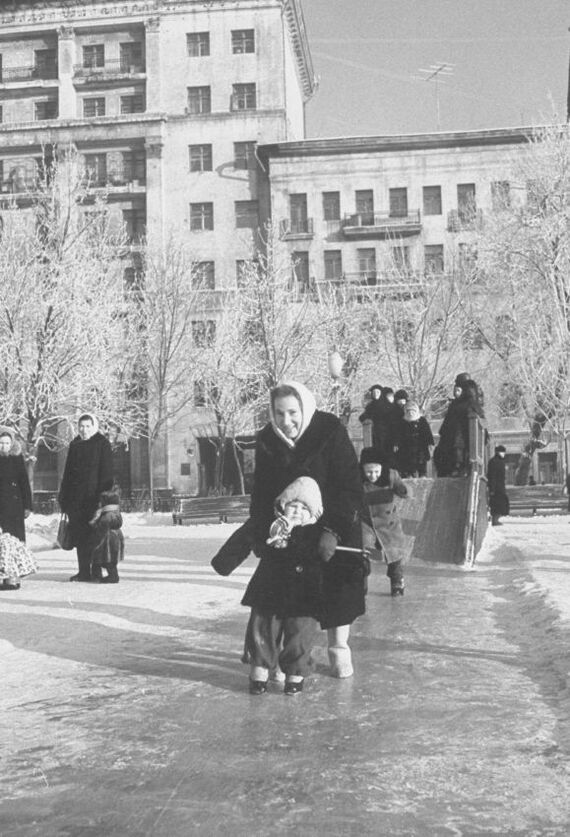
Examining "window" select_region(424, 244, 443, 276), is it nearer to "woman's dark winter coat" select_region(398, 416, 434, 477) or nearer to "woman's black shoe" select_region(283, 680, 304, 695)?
"woman's dark winter coat" select_region(398, 416, 434, 477)

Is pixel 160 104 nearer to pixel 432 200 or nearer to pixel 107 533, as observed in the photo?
pixel 432 200

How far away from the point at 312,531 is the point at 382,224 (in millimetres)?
47133

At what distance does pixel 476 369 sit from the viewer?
4716cm

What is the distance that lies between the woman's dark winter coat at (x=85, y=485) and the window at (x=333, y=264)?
133 feet

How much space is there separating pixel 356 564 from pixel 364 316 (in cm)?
4103

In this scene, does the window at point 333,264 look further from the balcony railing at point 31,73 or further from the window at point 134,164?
the balcony railing at point 31,73

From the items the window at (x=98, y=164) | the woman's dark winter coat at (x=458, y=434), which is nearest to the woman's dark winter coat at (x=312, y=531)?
the woman's dark winter coat at (x=458, y=434)

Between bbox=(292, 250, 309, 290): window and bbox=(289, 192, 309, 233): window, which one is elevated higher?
bbox=(289, 192, 309, 233): window

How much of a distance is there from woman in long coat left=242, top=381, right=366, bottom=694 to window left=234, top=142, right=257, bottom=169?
1945 inches

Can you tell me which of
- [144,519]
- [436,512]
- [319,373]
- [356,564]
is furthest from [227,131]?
[356,564]

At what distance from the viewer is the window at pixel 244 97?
5422cm

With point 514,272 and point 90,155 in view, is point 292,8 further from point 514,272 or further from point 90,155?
point 514,272

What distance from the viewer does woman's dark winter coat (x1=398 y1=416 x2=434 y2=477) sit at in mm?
14961

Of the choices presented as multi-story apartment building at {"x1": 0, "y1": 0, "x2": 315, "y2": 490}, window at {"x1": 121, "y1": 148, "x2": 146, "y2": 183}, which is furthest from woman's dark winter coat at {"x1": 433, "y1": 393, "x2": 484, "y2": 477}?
window at {"x1": 121, "y1": 148, "x2": 146, "y2": 183}
